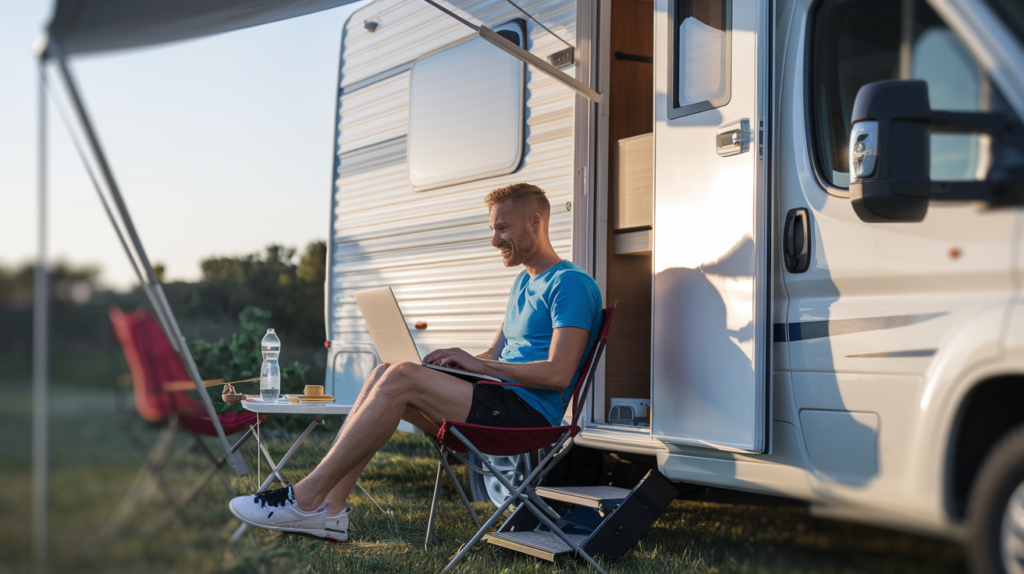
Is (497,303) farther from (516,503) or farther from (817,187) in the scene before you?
(817,187)

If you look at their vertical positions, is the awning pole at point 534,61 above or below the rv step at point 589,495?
above

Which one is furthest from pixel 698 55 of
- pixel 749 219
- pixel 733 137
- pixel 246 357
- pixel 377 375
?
pixel 246 357

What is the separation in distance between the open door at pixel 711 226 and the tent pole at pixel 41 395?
180 cm

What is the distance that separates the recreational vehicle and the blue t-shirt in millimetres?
261

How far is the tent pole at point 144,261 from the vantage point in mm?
1624

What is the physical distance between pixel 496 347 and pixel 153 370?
1695 millimetres

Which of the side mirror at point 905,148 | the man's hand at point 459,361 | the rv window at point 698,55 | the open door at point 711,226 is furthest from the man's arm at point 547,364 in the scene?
the side mirror at point 905,148

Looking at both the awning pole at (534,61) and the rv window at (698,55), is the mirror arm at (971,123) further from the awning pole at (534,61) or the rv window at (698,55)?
the awning pole at (534,61)

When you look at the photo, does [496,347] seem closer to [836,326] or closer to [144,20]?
[836,326]

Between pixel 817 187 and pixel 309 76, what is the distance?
5222 mm

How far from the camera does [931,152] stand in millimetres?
1571

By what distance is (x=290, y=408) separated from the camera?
2957 mm

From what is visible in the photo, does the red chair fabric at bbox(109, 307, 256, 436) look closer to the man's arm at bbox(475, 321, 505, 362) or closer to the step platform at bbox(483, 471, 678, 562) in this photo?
the step platform at bbox(483, 471, 678, 562)

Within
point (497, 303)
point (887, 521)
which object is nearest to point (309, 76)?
point (497, 303)
